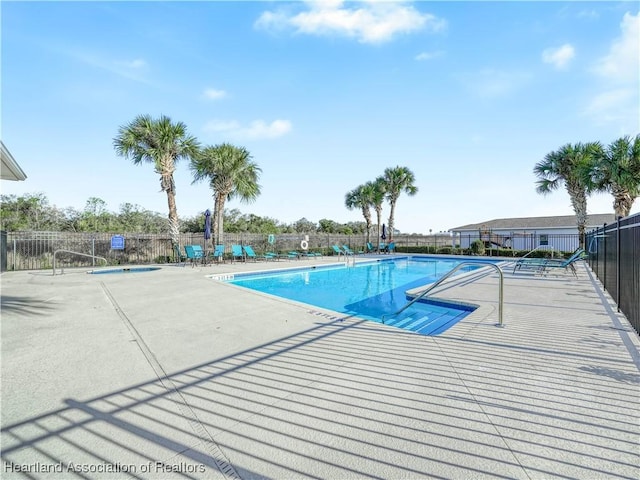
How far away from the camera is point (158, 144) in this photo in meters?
15.3

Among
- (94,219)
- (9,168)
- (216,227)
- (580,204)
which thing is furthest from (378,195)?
(94,219)

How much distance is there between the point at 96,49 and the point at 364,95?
9.78 meters

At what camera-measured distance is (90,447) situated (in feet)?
6.29

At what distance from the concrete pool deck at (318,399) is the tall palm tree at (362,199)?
74.9 ft

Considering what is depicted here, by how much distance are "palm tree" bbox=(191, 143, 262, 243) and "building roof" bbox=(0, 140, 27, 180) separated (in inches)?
382

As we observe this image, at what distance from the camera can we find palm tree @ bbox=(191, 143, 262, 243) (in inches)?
674

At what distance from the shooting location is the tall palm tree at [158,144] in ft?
49.9

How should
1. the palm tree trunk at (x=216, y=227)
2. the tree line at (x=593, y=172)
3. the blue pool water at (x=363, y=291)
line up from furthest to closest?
the palm tree trunk at (x=216, y=227)
the tree line at (x=593, y=172)
the blue pool water at (x=363, y=291)

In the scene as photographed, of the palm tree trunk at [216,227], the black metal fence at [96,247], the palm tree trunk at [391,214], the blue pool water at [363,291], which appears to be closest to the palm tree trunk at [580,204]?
the blue pool water at [363,291]

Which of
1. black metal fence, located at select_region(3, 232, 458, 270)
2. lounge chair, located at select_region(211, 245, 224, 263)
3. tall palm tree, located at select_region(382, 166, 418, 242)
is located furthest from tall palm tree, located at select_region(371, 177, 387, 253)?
lounge chair, located at select_region(211, 245, 224, 263)

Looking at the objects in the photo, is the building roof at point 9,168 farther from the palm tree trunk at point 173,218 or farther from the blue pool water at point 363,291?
the palm tree trunk at point 173,218

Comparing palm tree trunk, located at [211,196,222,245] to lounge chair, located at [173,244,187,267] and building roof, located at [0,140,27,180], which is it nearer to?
lounge chair, located at [173,244,187,267]

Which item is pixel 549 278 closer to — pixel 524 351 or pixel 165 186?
pixel 524 351

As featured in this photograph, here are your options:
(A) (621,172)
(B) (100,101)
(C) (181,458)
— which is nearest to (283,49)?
(B) (100,101)
